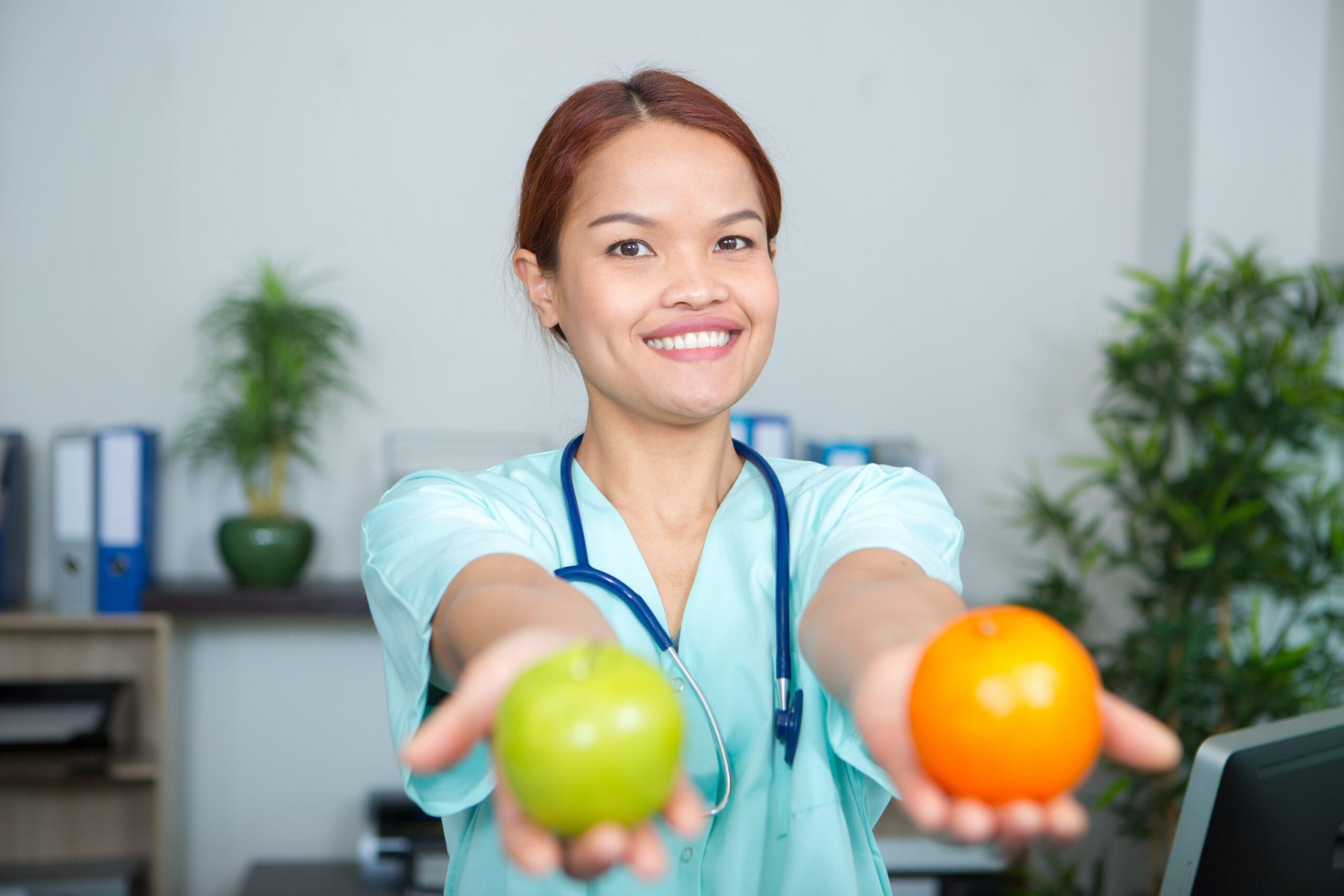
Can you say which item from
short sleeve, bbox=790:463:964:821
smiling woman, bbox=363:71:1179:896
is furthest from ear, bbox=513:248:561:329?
short sleeve, bbox=790:463:964:821

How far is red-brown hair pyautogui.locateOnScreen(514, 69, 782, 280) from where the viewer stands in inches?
42.1

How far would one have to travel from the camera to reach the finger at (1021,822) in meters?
0.52

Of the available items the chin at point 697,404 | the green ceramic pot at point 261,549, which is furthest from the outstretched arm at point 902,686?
the green ceramic pot at point 261,549

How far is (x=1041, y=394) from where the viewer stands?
2885 millimetres

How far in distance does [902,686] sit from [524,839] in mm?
245

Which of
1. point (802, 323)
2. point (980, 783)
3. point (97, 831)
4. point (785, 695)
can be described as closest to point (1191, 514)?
point (802, 323)

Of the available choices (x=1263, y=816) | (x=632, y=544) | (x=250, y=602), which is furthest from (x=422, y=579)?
(x=250, y=602)

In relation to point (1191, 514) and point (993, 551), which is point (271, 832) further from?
point (1191, 514)

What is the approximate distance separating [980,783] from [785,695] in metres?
0.44

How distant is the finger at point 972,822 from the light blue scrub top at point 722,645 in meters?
0.36

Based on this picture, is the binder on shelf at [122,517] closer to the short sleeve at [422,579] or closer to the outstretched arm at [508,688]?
the short sleeve at [422,579]

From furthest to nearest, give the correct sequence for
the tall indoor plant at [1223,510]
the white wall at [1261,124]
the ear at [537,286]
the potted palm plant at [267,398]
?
the white wall at [1261,124], the potted palm plant at [267,398], the tall indoor plant at [1223,510], the ear at [537,286]

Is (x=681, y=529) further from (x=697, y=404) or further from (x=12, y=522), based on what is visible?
(x=12, y=522)

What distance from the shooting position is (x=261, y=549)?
239cm
